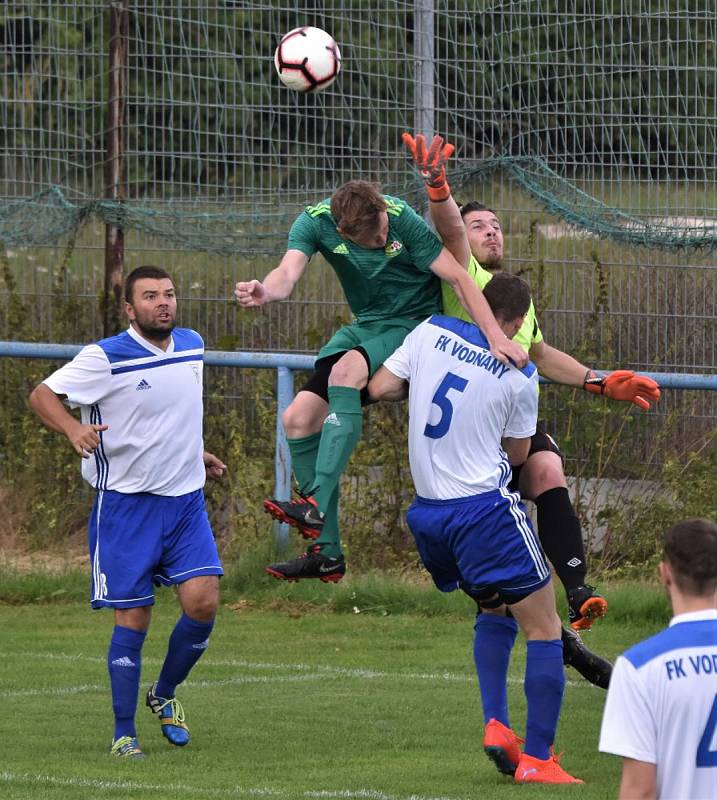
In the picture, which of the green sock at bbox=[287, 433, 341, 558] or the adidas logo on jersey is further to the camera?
the adidas logo on jersey

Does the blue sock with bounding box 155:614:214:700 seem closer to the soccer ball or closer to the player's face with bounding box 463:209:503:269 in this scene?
the player's face with bounding box 463:209:503:269

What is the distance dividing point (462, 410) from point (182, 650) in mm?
1949

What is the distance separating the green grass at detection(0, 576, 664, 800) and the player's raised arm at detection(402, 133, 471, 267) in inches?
85.6

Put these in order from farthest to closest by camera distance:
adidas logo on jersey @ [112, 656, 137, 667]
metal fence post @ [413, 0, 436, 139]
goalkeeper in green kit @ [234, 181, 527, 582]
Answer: metal fence post @ [413, 0, 436, 139]
adidas logo on jersey @ [112, 656, 137, 667]
goalkeeper in green kit @ [234, 181, 527, 582]

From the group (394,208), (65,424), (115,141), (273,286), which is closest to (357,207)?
(394,208)

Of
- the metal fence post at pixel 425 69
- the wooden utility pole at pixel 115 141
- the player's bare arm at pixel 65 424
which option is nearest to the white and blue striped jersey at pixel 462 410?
the player's bare arm at pixel 65 424

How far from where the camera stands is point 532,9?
12.5 metres

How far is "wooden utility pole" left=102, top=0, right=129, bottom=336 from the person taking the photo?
12.6m

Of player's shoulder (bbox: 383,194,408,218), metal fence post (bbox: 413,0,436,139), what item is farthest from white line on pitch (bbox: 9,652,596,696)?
metal fence post (bbox: 413,0,436,139)

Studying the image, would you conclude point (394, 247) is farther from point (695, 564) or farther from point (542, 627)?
point (695, 564)

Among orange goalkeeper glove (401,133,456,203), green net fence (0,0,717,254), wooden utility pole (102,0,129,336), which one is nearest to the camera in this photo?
orange goalkeeper glove (401,133,456,203)

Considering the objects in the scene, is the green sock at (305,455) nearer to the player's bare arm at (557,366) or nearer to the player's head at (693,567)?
the player's bare arm at (557,366)

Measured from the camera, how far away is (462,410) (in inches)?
252

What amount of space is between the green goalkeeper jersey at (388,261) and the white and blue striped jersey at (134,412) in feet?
3.16
